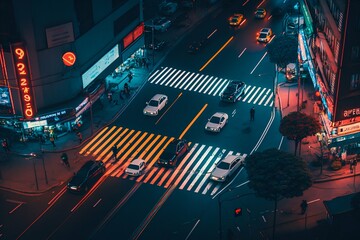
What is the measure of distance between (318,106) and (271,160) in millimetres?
18194

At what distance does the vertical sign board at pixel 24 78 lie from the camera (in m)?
82.6

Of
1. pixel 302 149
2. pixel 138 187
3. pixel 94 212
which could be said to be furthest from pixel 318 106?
pixel 94 212

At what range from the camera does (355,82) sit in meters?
77.5

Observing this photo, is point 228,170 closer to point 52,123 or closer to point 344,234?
point 344,234

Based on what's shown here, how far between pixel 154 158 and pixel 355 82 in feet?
86.7

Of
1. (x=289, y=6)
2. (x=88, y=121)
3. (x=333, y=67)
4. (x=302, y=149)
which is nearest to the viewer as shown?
(x=333, y=67)

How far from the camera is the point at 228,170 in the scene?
83375 millimetres

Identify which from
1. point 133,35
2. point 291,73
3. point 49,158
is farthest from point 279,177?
point 133,35

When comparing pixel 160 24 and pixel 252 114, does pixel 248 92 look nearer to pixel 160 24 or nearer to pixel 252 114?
pixel 252 114

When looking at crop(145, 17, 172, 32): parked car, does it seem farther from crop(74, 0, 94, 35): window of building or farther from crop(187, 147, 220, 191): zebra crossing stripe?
crop(187, 147, 220, 191): zebra crossing stripe

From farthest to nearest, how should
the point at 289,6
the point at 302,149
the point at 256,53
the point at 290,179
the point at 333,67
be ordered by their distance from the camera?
the point at 289,6, the point at 256,53, the point at 302,149, the point at 333,67, the point at 290,179

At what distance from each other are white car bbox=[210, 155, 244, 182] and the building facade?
18739mm

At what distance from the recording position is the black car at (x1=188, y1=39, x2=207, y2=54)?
112812 millimetres

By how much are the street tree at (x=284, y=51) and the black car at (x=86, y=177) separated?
31583 mm
